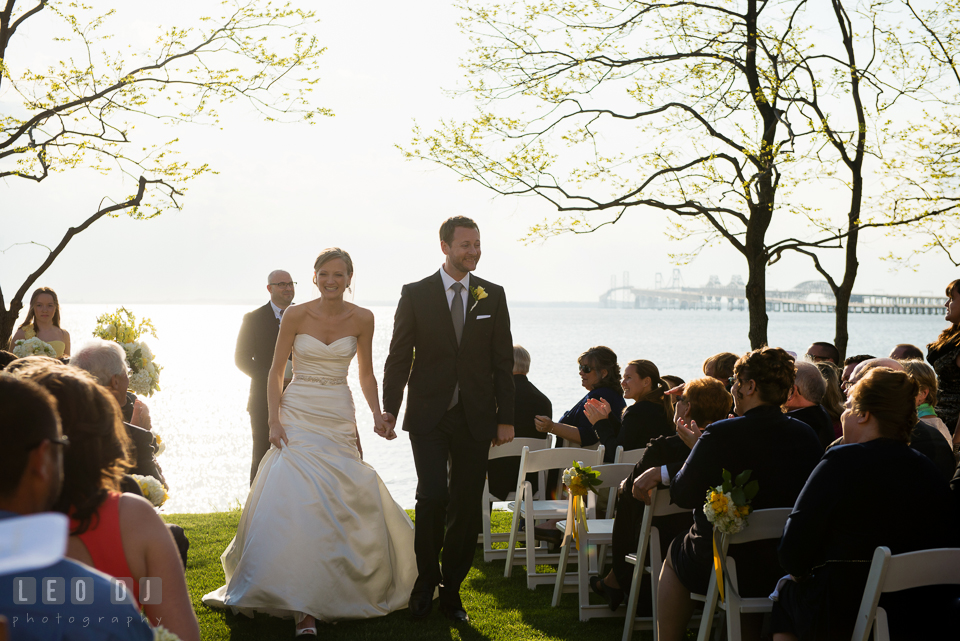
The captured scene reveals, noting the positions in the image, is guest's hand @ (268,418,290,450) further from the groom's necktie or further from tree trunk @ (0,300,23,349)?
tree trunk @ (0,300,23,349)

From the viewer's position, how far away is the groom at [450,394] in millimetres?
4910

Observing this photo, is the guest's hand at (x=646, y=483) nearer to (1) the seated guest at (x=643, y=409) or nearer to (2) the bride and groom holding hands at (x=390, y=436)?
(2) the bride and groom holding hands at (x=390, y=436)

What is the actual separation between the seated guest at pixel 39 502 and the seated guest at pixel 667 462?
327cm

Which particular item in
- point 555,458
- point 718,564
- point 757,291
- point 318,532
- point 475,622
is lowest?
point 475,622

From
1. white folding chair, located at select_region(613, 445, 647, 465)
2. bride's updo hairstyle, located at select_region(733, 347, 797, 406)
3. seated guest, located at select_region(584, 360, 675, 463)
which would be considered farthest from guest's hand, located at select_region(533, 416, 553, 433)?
bride's updo hairstyle, located at select_region(733, 347, 797, 406)

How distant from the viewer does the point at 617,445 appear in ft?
19.2

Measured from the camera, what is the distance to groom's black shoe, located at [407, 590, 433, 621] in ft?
15.7

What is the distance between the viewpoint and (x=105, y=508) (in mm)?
1917

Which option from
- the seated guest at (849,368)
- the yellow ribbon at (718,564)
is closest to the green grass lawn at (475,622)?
the yellow ribbon at (718,564)

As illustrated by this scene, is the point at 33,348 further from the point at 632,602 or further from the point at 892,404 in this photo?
the point at 892,404

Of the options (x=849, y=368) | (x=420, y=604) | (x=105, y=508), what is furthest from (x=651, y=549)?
(x=849, y=368)

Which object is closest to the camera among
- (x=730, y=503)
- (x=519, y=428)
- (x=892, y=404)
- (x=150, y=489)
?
(x=150, y=489)

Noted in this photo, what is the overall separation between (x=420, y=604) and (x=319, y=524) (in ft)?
2.46

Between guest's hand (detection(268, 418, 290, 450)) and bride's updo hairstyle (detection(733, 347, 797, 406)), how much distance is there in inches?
105
